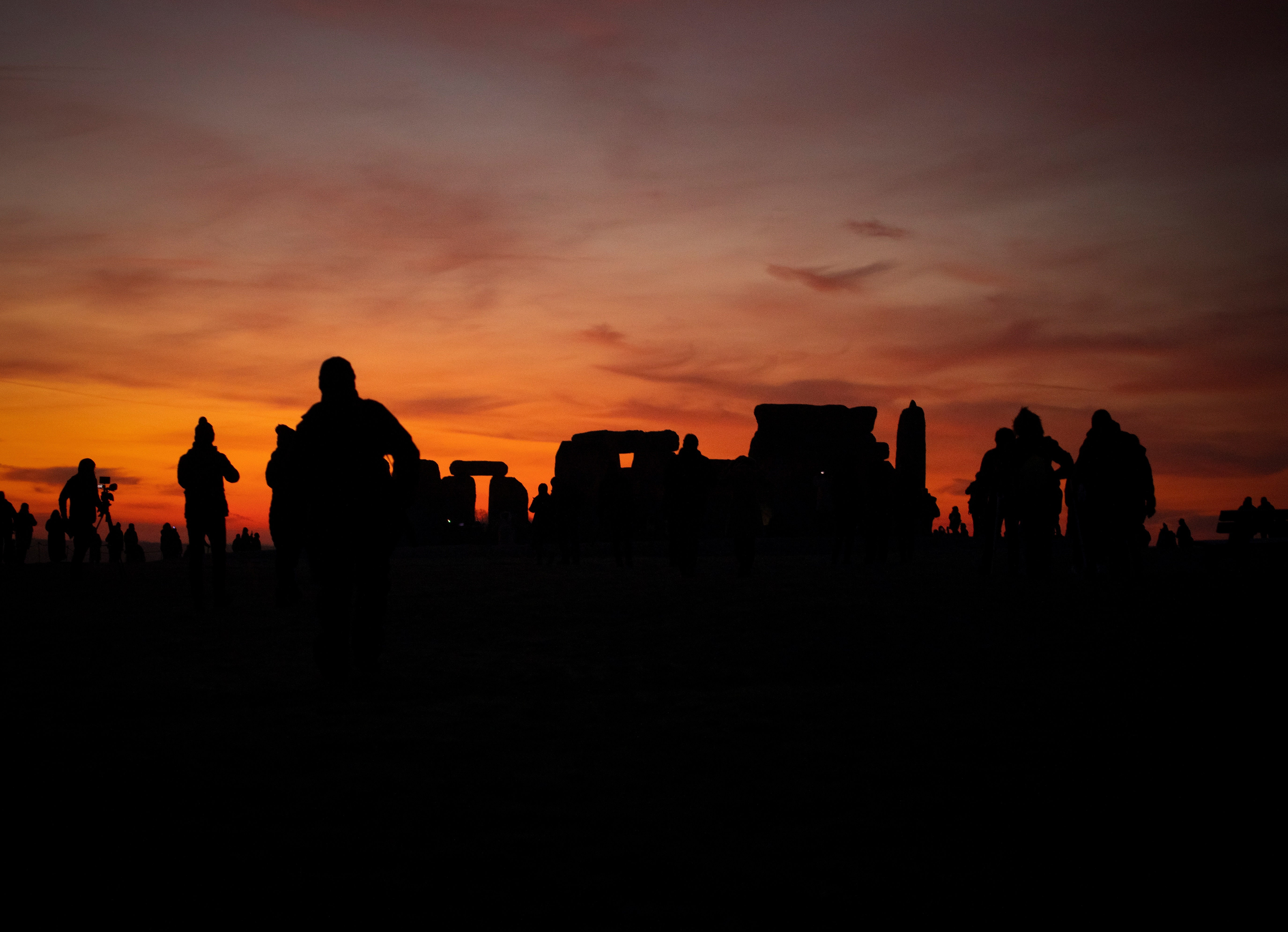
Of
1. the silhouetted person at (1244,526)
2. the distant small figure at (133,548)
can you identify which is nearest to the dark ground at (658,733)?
the silhouetted person at (1244,526)

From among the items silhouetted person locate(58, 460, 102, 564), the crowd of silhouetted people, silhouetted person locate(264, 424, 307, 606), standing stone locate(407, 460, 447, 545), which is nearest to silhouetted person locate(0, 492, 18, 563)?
the crowd of silhouetted people

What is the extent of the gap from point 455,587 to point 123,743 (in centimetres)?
1031

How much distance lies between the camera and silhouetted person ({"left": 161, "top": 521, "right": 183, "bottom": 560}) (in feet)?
124

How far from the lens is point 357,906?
2.84 metres

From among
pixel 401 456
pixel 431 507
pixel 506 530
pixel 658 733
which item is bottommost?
pixel 658 733

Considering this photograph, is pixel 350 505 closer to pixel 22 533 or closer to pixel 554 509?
pixel 554 509

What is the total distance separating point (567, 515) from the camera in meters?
22.8

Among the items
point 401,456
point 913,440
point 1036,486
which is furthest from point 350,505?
point 913,440

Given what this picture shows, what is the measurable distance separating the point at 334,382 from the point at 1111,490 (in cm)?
948

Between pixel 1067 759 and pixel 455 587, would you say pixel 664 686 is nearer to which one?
pixel 1067 759

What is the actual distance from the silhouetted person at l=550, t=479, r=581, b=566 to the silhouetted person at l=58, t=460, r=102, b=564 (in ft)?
25.4

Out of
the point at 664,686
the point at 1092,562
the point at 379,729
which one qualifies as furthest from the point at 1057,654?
the point at 1092,562

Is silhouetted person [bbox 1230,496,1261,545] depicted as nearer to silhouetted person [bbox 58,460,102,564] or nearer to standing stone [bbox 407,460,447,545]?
silhouetted person [bbox 58,460,102,564]

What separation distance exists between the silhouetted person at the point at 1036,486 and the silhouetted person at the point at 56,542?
24.0 metres
